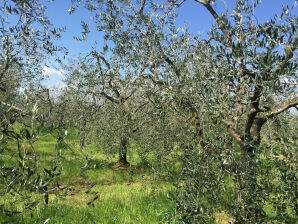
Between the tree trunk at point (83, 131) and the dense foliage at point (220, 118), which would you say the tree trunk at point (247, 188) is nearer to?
the dense foliage at point (220, 118)

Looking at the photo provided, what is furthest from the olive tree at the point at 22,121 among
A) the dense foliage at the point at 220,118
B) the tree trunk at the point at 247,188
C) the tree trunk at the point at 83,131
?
the tree trunk at the point at 83,131

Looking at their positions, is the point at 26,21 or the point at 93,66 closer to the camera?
the point at 26,21

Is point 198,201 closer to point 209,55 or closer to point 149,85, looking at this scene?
point 209,55

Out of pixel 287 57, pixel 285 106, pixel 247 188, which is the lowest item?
pixel 247 188

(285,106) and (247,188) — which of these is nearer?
(247,188)

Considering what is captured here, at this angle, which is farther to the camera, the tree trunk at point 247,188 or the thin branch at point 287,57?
the tree trunk at point 247,188

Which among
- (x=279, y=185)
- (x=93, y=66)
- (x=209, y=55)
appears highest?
(x=93, y=66)

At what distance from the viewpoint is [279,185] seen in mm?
6449

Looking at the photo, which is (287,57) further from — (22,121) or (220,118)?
(22,121)

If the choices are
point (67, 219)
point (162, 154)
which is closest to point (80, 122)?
point (162, 154)

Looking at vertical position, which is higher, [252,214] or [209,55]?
[209,55]

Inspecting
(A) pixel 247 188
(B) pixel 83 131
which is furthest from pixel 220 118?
(B) pixel 83 131

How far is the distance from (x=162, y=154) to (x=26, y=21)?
6175 millimetres

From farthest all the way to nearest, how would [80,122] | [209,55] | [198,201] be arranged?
[80,122], [209,55], [198,201]
